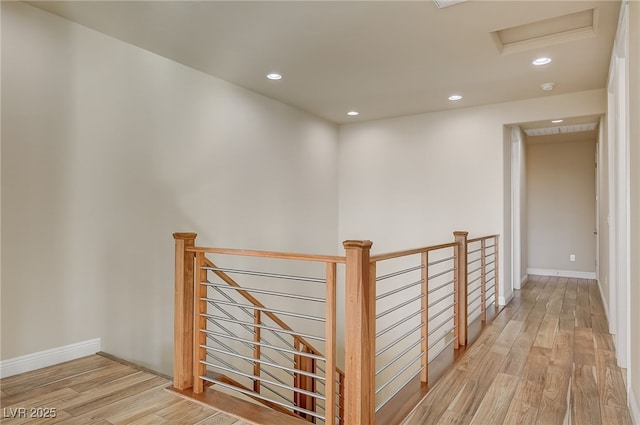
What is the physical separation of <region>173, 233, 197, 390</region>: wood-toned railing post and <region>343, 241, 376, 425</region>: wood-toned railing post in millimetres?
1101

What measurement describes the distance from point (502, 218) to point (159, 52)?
4171 mm

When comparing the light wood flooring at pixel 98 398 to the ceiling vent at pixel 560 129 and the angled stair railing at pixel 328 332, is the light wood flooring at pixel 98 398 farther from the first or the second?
the ceiling vent at pixel 560 129

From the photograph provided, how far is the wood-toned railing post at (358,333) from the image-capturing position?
182cm

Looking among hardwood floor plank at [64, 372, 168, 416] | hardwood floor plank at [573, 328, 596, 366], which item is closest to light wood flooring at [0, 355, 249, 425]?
hardwood floor plank at [64, 372, 168, 416]

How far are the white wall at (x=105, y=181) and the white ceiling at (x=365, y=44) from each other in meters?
0.26

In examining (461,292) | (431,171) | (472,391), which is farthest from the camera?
(431,171)

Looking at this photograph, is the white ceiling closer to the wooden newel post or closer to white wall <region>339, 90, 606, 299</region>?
white wall <region>339, 90, 606, 299</region>

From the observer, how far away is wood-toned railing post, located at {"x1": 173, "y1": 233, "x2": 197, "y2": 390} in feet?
7.91

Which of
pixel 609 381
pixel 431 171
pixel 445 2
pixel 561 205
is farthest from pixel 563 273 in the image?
pixel 445 2

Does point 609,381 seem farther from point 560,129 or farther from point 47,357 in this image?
point 560,129

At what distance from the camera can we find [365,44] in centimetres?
314

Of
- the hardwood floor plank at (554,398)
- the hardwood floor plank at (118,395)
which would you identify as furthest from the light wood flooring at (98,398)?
the hardwood floor plank at (554,398)

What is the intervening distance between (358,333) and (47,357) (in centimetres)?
226

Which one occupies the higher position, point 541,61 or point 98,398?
point 541,61
